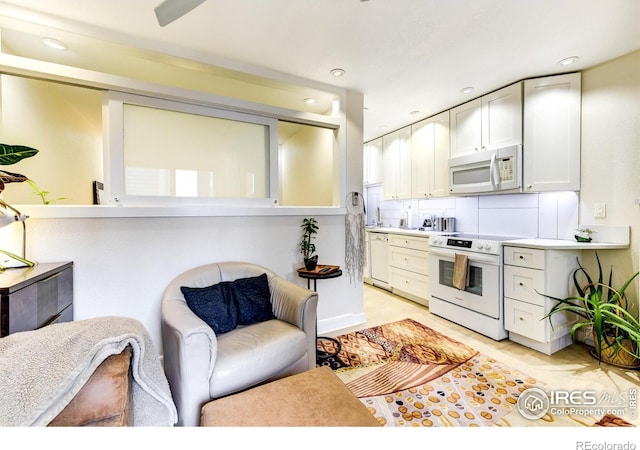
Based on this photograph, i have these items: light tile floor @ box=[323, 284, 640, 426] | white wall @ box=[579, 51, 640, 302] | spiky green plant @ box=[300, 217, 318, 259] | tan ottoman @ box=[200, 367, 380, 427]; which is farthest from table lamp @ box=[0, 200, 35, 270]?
white wall @ box=[579, 51, 640, 302]

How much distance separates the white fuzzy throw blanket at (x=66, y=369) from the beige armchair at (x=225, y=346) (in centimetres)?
36

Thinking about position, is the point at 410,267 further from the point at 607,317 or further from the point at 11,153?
the point at 11,153

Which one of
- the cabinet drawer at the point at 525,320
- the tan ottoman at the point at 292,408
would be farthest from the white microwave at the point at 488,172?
the tan ottoman at the point at 292,408

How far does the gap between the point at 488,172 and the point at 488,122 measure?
547 mm

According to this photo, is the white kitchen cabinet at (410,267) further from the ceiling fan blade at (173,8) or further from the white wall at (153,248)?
the ceiling fan blade at (173,8)

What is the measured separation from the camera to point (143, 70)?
235 centimetres

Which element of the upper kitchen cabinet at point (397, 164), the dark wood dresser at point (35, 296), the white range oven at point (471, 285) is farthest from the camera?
the upper kitchen cabinet at point (397, 164)

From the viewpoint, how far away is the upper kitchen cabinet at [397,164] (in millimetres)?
3867

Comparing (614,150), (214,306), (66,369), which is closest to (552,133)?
(614,150)

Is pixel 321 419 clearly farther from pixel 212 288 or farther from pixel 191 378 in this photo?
pixel 212 288

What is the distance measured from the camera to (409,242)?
136 inches

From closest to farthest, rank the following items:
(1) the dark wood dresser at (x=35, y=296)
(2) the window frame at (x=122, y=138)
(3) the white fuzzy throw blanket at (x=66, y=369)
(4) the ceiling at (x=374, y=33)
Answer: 1. (3) the white fuzzy throw blanket at (x=66, y=369)
2. (1) the dark wood dresser at (x=35, y=296)
3. (4) the ceiling at (x=374, y=33)
4. (2) the window frame at (x=122, y=138)

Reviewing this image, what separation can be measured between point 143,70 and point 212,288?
2.09 metres
